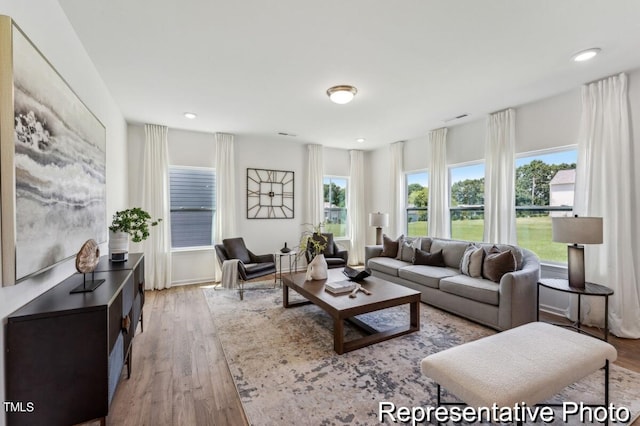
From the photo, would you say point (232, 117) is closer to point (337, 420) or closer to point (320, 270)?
point (320, 270)

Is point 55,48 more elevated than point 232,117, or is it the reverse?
point 232,117

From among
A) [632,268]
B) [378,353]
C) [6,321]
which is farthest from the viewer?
[632,268]

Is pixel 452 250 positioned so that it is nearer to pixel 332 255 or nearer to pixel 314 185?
pixel 332 255

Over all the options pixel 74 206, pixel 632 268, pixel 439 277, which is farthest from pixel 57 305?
pixel 632 268

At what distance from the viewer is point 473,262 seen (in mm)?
3592

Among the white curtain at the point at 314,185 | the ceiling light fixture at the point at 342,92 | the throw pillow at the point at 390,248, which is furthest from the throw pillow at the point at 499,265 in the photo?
the white curtain at the point at 314,185

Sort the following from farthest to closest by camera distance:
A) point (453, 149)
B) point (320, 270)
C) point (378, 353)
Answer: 1. point (453, 149)
2. point (320, 270)
3. point (378, 353)

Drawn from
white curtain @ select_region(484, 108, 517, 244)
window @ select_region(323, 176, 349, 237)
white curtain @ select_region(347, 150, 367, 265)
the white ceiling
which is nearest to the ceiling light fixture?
the white ceiling

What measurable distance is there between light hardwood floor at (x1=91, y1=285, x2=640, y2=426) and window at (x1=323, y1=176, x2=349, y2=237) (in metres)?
3.69

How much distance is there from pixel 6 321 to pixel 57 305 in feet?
0.62

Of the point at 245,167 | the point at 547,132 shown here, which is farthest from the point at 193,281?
the point at 547,132

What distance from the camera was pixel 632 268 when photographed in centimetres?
288

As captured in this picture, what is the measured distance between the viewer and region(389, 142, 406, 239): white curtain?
233 inches

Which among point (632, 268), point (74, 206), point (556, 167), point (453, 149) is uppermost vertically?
point (453, 149)
